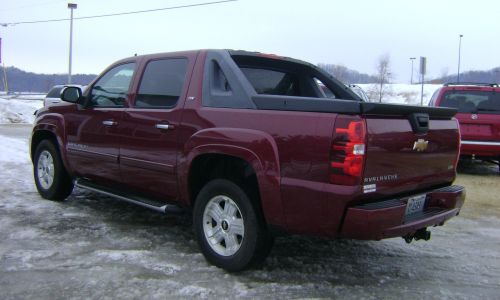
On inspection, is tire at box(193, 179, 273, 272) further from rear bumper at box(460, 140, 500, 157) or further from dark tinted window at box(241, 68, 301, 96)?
rear bumper at box(460, 140, 500, 157)

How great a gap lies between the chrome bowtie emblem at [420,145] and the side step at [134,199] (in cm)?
215

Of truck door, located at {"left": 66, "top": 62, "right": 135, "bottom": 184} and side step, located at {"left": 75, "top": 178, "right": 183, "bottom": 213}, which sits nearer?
side step, located at {"left": 75, "top": 178, "right": 183, "bottom": 213}

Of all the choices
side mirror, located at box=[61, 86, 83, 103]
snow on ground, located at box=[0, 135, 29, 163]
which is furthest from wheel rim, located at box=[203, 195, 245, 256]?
snow on ground, located at box=[0, 135, 29, 163]

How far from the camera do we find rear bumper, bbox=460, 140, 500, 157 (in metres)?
9.97

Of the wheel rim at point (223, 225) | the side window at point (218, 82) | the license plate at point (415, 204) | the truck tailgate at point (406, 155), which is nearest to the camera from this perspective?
the truck tailgate at point (406, 155)

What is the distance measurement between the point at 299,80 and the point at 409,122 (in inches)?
71.7

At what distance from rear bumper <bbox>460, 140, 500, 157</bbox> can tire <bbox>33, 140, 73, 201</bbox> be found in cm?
731

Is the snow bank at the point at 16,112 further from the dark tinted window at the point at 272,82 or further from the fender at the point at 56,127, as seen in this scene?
the dark tinted window at the point at 272,82

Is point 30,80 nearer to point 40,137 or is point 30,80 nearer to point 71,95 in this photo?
point 40,137

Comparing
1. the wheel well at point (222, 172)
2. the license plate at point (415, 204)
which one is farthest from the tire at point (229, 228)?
the license plate at point (415, 204)

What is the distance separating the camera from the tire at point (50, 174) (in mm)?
6477

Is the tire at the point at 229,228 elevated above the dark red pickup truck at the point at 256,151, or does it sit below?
below

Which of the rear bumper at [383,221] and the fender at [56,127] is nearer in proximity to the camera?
the rear bumper at [383,221]

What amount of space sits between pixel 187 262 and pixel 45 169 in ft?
10.4
